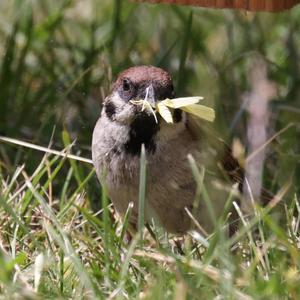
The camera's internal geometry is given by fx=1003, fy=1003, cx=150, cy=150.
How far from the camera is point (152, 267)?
2604 millimetres

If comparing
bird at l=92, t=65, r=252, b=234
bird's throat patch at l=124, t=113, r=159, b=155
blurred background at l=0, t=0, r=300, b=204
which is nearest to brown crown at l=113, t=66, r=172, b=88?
bird at l=92, t=65, r=252, b=234

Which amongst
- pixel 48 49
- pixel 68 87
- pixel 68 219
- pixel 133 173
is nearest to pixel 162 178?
pixel 133 173

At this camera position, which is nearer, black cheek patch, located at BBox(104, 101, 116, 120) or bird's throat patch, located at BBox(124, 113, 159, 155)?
bird's throat patch, located at BBox(124, 113, 159, 155)

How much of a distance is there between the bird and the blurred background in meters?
0.33

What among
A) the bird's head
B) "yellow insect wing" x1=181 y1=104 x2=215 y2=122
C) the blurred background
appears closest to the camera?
"yellow insect wing" x1=181 y1=104 x2=215 y2=122

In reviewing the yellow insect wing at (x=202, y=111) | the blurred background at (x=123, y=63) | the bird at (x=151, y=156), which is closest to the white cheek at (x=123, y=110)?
the bird at (x=151, y=156)

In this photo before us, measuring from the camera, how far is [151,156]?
10.9ft

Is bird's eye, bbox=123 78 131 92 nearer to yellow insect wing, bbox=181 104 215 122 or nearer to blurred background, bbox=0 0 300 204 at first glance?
yellow insect wing, bbox=181 104 215 122

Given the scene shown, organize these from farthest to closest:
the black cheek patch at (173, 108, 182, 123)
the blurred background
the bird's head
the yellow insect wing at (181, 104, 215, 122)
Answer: the blurred background, the black cheek patch at (173, 108, 182, 123), the bird's head, the yellow insect wing at (181, 104, 215, 122)

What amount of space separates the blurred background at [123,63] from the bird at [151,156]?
1.10 ft

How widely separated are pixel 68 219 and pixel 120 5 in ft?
5.18

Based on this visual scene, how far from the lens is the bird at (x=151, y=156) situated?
329 cm

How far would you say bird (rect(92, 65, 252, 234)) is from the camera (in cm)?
329

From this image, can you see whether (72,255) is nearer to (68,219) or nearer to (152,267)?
(152,267)
